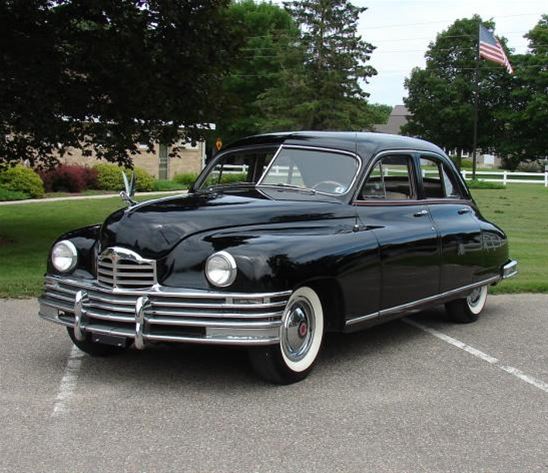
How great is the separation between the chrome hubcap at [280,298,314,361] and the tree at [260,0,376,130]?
45251mm

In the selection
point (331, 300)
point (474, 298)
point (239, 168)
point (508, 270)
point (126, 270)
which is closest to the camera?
point (126, 270)

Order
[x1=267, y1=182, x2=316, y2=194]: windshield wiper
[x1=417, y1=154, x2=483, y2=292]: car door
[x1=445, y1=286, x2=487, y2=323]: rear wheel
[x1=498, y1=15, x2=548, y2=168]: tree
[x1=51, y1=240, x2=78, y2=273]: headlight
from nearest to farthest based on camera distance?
[x1=51, y1=240, x2=78, y2=273]: headlight, [x1=267, y1=182, x2=316, y2=194]: windshield wiper, [x1=417, y1=154, x2=483, y2=292]: car door, [x1=445, y1=286, x2=487, y2=323]: rear wheel, [x1=498, y1=15, x2=548, y2=168]: tree

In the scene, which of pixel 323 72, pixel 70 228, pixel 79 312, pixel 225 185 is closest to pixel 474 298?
pixel 225 185

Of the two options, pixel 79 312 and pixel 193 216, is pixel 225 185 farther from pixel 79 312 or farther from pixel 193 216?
pixel 79 312

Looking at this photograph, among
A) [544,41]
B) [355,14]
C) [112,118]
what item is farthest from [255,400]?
[544,41]

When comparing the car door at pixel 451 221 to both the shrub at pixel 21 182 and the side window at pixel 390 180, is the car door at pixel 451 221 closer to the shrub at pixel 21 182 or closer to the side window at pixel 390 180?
the side window at pixel 390 180

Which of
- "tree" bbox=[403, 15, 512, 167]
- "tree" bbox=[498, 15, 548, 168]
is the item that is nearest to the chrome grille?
"tree" bbox=[498, 15, 548, 168]

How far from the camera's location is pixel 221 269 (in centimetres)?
459

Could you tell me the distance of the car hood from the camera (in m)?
4.89

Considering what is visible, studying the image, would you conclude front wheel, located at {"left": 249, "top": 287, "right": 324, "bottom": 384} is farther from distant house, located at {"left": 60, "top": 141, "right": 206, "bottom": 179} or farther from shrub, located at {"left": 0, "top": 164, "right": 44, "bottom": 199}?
distant house, located at {"left": 60, "top": 141, "right": 206, "bottom": 179}

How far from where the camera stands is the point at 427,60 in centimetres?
7038

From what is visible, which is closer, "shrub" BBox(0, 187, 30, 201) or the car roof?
the car roof

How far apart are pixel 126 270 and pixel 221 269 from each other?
749mm

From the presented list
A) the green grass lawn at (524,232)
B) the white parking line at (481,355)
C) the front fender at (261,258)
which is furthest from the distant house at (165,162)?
the front fender at (261,258)
